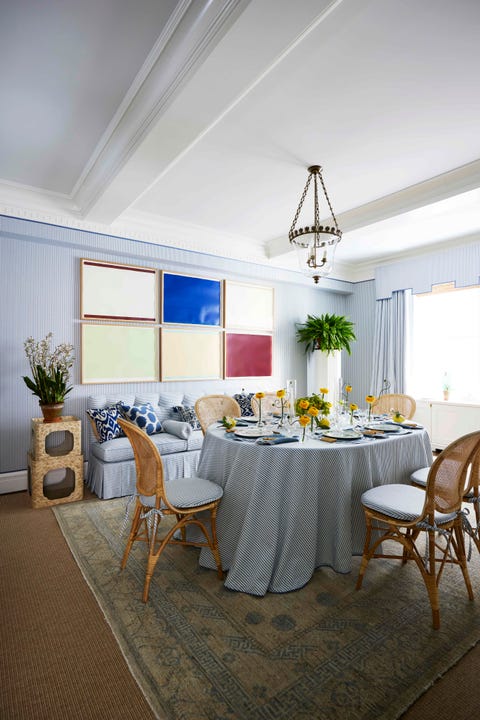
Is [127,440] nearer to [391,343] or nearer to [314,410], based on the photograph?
[314,410]

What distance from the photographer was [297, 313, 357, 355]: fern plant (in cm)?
607

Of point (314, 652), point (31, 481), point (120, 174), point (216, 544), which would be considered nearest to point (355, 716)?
point (314, 652)

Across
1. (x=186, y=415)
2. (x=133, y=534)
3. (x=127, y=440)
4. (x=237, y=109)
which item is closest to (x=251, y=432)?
(x=133, y=534)

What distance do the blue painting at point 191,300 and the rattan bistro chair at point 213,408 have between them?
5.22ft

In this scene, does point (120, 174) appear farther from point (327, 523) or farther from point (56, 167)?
point (327, 523)

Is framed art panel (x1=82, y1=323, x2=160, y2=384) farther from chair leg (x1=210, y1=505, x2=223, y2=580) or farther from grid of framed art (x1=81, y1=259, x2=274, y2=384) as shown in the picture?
chair leg (x1=210, y1=505, x2=223, y2=580)

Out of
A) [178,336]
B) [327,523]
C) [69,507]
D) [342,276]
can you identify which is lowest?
[69,507]

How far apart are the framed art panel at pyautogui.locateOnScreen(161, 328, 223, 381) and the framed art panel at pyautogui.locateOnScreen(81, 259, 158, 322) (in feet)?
1.23

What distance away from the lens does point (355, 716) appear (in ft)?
4.73

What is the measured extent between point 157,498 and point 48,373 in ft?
7.95

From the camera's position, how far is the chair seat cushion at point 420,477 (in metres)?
2.54

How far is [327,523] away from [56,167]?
11.6 ft

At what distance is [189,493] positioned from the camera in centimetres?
234

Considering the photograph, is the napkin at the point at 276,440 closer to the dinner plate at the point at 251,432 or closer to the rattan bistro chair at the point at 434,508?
the dinner plate at the point at 251,432
